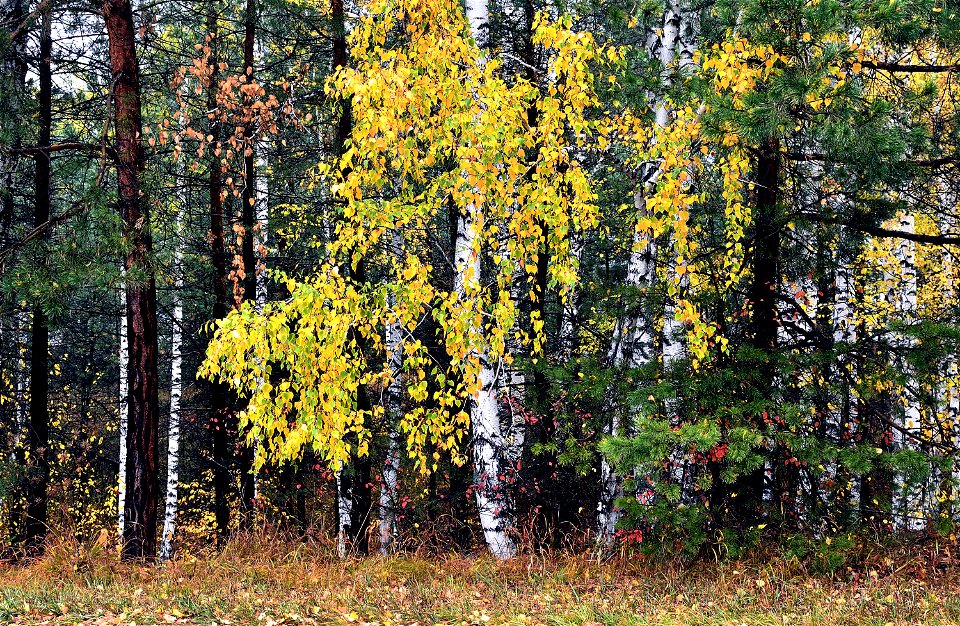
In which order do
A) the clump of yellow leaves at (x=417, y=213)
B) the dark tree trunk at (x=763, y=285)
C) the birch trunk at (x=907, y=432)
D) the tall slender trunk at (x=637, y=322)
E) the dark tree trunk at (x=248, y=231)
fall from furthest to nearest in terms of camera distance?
1. the dark tree trunk at (x=248, y=231)
2. the tall slender trunk at (x=637, y=322)
3. the dark tree trunk at (x=763, y=285)
4. the birch trunk at (x=907, y=432)
5. the clump of yellow leaves at (x=417, y=213)

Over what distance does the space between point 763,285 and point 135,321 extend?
634 cm

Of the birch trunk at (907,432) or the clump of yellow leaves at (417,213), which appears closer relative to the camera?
the clump of yellow leaves at (417,213)

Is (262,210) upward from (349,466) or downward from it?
upward

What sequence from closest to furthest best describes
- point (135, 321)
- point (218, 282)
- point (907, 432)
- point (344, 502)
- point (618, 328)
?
point (907, 432) < point (618, 328) < point (135, 321) < point (344, 502) < point (218, 282)

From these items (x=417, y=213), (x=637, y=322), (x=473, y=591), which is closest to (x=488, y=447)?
(x=473, y=591)

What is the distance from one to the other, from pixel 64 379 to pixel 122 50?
1296 cm

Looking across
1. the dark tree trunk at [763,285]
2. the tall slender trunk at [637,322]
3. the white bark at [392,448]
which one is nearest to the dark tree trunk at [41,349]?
the white bark at [392,448]

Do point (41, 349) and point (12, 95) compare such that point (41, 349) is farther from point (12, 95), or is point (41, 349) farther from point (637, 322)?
point (637, 322)

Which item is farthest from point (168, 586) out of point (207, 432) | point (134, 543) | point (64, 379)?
point (64, 379)

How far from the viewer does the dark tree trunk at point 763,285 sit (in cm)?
682

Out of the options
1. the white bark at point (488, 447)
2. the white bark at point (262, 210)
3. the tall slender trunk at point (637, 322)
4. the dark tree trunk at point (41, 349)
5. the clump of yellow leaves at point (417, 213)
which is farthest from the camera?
the white bark at point (262, 210)

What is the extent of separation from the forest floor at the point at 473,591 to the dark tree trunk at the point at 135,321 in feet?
1.71

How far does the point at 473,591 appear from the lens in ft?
20.9

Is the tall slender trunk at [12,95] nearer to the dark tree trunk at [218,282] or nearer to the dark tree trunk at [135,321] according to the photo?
the dark tree trunk at [135,321]
